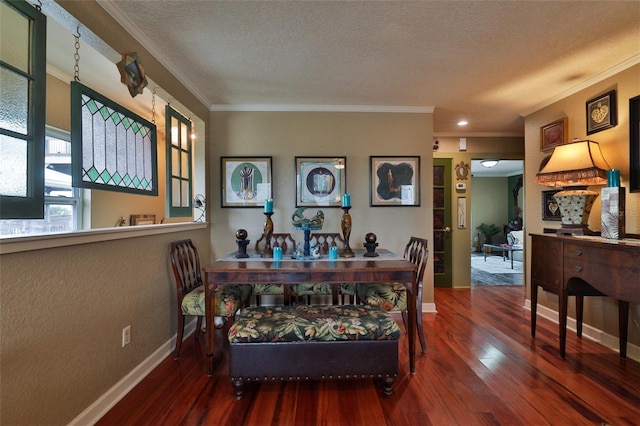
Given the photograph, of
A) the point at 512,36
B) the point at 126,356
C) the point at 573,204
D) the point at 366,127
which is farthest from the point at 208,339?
the point at 573,204

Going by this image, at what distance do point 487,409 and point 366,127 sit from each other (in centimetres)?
293

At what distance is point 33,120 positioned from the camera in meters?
1.27

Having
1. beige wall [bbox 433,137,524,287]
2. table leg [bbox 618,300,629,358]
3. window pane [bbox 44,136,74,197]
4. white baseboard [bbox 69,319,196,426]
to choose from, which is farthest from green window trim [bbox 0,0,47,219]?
beige wall [bbox 433,137,524,287]

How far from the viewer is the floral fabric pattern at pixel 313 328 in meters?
1.71

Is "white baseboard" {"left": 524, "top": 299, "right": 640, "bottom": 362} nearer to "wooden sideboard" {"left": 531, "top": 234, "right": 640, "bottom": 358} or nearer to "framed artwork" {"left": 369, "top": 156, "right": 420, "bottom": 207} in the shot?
A: "wooden sideboard" {"left": 531, "top": 234, "right": 640, "bottom": 358}

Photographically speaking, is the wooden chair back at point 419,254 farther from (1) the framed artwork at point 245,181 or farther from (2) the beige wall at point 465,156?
(2) the beige wall at point 465,156

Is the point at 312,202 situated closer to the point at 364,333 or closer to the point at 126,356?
the point at 364,333

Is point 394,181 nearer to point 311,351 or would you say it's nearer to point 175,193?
point 311,351

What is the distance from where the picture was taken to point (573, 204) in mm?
2502

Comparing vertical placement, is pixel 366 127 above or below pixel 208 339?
above

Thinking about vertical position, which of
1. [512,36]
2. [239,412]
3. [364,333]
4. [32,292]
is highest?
[512,36]

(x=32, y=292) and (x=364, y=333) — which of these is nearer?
(x=32, y=292)

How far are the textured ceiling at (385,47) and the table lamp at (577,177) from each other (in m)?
0.77

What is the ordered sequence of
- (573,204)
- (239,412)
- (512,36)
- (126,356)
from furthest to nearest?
(573,204), (512,36), (126,356), (239,412)
